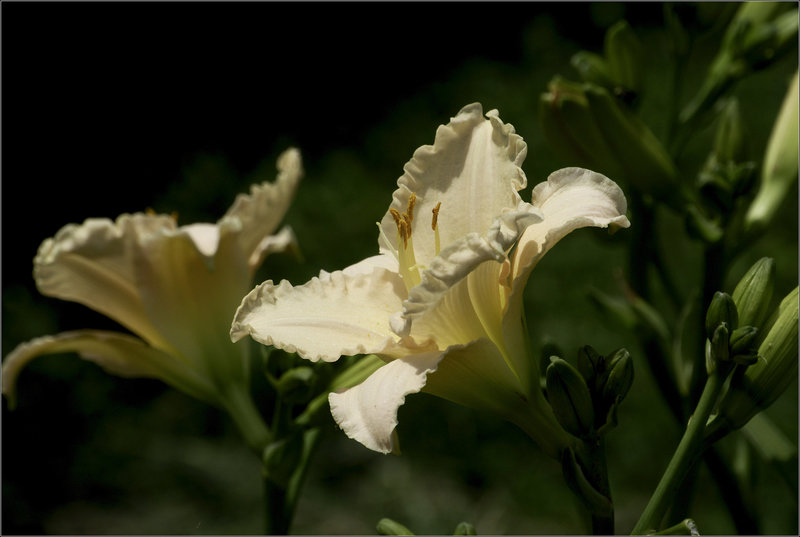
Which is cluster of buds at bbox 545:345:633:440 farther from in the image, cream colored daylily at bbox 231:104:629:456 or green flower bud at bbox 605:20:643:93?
green flower bud at bbox 605:20:643:93

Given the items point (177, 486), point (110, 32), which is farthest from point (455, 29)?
point (177, 486)

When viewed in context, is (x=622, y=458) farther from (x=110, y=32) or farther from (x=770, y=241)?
(x=110, y=32)

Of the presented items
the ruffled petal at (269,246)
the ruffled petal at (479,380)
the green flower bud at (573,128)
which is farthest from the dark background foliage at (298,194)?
the ruffled petal at (479,380)

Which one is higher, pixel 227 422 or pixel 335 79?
pixel 335 79

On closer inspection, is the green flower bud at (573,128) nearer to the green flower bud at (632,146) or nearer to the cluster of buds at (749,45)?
the green flower bud at (632,146)

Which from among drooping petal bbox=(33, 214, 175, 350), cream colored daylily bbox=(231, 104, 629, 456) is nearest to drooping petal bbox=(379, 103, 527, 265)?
Answer: cream colored daylily bbox=(231, 104, 629, 456)

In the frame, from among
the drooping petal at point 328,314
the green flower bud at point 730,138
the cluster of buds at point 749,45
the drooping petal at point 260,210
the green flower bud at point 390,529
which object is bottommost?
the green flower bud at point 390,529
